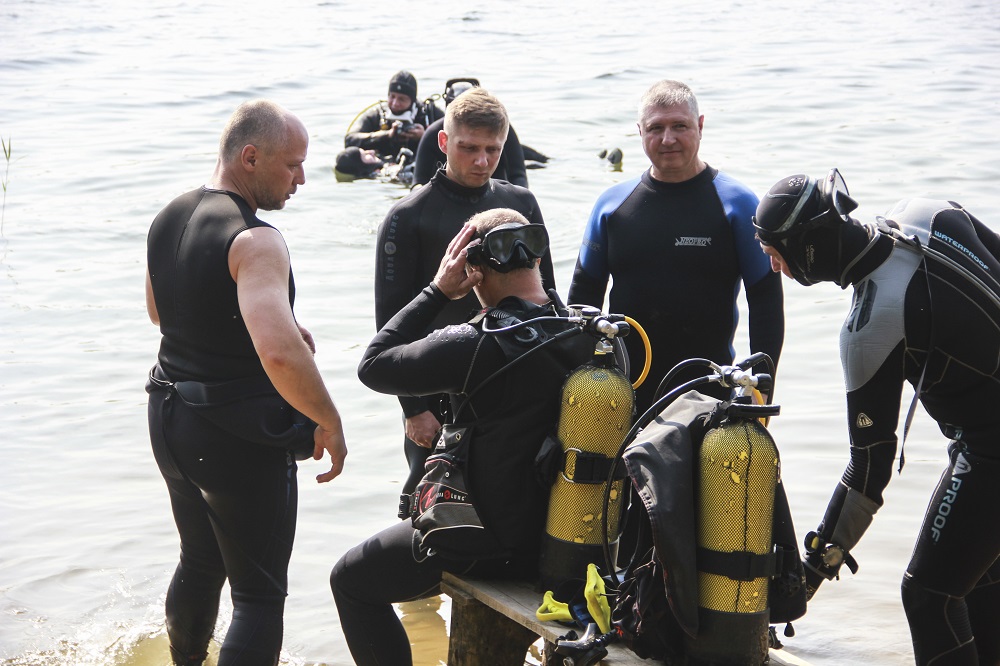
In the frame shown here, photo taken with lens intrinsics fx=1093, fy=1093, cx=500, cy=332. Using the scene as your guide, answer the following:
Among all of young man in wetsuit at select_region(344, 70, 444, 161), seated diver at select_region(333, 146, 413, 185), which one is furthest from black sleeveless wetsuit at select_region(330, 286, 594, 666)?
seated diver at select_region(333, 146, 413, 185)

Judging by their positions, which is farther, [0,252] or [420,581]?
[0,252]

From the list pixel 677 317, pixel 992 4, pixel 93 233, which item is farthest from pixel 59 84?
pixel 992 4

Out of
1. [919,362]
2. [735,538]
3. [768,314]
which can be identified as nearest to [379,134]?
[768,314]

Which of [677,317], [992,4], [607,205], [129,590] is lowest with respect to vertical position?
[129,590]

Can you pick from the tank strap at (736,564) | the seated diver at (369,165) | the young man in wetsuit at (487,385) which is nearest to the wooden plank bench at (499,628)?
the young man in wetsuit at (487,385)

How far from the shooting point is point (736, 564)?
8.14 ft

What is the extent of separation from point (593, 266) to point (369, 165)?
8.98 m

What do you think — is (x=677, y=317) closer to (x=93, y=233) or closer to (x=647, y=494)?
(x=647, y=494)

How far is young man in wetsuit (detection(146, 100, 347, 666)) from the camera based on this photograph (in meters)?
3.14

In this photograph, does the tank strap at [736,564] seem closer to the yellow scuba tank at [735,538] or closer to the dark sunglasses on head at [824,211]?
the yellow scuba tank at [735,538]

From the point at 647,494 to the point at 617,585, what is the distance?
415 millimetres

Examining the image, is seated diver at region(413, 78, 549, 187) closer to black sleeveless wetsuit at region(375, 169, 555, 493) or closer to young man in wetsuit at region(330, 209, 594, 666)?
black sleeveless wetsuit at region(375, 169, 555, 493)

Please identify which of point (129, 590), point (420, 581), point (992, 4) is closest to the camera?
point (420, 581)

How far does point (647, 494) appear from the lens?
8.22 feet
